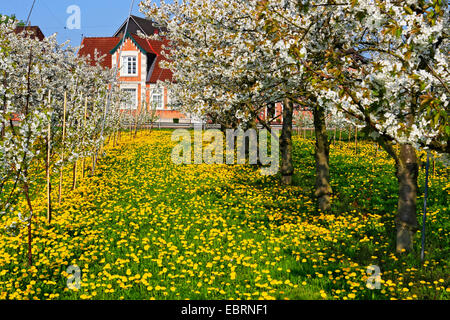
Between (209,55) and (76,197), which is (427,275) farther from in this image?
(76,197)

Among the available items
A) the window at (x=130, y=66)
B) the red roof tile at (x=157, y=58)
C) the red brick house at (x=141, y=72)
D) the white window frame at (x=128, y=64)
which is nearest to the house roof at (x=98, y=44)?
the red brick house at (x=141, y=72)

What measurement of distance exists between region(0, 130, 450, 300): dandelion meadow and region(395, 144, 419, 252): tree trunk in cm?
32

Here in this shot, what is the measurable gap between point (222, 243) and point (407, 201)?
3.53m

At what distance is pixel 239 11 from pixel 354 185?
653 cm

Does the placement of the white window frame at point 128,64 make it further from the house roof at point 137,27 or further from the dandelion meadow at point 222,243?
the dandelion meadow at point 222,243

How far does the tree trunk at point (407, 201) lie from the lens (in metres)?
6.99

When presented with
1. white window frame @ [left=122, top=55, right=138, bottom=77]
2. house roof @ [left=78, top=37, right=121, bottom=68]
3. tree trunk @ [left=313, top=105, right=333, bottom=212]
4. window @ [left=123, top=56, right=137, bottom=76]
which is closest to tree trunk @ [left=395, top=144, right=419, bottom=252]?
tree trunk @ [left=313, top=105, right=333, bottom=212]

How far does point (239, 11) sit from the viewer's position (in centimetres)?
1052

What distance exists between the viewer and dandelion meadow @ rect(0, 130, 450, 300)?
5742 millimetres

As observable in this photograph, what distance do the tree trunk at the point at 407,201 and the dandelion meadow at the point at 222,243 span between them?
32 cm

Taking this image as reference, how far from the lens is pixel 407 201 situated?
702 centimetres

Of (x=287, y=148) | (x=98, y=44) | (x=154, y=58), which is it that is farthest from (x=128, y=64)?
(x=287, y=148)

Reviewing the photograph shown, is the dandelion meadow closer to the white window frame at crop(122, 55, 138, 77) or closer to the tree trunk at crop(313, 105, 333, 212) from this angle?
the tree trunk at crop(313, 105, 333, 212)

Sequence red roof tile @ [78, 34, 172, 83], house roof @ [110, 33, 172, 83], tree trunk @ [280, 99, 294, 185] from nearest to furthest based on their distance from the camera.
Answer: tree trunk @ [280, 99, 294, 185], house roof @ [110, 33, 172, 83], red roof tile @ [78, 34, 172, 83]
